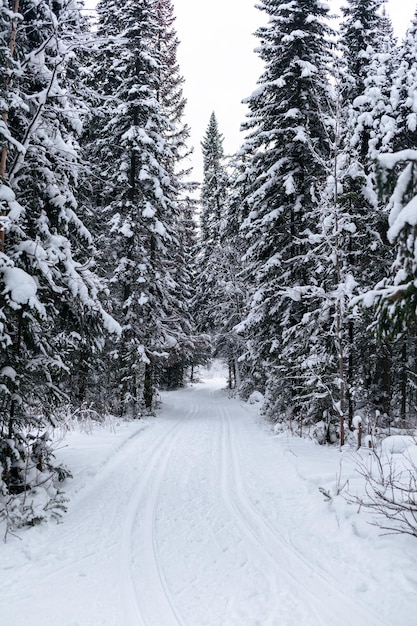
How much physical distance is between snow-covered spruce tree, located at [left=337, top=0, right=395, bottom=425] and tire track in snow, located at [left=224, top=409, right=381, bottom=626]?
4.76 m

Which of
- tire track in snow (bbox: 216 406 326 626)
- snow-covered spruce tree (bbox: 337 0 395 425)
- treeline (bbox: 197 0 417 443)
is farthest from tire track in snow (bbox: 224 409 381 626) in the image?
snow-covered spruce tree (bbox: 337 0 395 425)

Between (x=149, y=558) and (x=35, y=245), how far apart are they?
481 cm

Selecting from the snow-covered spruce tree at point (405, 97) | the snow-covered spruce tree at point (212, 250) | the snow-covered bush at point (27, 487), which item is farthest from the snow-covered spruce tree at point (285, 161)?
the snow-covered spruce tree at point (212, 250)

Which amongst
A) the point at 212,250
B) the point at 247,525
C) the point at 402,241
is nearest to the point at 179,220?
the point at 212,250

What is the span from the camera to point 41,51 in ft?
21.7

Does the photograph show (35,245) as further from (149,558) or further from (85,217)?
(85,217)

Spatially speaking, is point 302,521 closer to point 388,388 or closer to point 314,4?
point 388,388

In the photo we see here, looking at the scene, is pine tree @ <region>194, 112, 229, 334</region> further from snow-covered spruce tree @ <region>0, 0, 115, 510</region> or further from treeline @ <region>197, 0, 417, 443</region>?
snow-covered spruce tree @ <region>0, 0, 115, 510</region>

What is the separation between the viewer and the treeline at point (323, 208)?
33.1 ft

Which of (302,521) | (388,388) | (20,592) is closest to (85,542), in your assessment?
(20,592)

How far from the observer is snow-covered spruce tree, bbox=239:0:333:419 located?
13.3 m

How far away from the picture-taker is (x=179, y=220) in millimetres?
22828

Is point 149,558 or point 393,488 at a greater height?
point 393,488

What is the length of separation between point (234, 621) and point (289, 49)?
15854 mm
